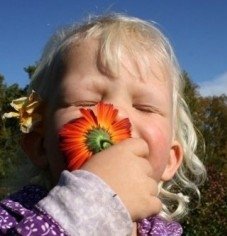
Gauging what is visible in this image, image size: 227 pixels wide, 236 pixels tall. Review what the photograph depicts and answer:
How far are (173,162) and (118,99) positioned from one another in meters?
0.60

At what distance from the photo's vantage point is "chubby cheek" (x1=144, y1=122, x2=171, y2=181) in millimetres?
2205

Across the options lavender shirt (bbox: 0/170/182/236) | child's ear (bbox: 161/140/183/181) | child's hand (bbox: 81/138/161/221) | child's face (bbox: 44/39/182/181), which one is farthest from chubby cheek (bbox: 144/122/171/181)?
lavender shirt (bbox: 0/170/182/236)

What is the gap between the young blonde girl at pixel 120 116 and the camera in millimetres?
1692

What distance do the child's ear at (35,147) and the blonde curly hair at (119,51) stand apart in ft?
0.50

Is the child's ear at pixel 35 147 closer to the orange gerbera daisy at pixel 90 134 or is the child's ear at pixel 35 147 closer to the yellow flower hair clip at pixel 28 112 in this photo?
the yellow flower hair clip at pixel 28 112

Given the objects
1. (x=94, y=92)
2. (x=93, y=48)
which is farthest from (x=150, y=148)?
(x=93, y=48)

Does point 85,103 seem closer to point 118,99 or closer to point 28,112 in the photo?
point 118,99

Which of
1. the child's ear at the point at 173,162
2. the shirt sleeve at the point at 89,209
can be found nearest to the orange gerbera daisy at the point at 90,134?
the shirt sleeve at the point at 89,209

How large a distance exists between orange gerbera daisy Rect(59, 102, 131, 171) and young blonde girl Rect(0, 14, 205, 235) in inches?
3.3

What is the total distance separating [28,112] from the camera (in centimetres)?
240

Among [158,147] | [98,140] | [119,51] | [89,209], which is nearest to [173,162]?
[158,147]

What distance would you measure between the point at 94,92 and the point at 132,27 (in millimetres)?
603

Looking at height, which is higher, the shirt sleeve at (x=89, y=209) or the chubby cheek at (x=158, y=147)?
the shirt sleeve at (x=89, y=209)

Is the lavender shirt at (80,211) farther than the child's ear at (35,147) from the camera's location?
No
